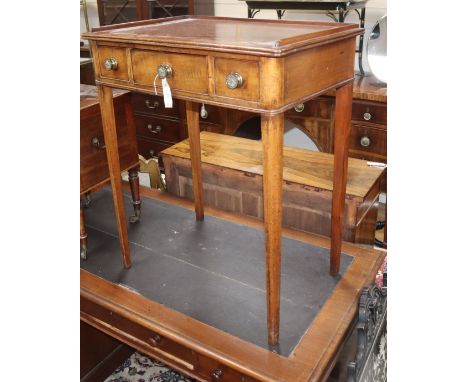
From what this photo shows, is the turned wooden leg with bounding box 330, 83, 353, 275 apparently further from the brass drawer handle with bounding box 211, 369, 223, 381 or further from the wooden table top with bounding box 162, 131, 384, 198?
the brass drawer handle with bounding box 211, 369, 223, 381

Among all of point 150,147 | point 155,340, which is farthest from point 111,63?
point 150,147

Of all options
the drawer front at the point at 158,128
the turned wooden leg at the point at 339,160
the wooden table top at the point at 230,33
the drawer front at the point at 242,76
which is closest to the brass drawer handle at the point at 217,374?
the turned wooden leg at the point at 339,160

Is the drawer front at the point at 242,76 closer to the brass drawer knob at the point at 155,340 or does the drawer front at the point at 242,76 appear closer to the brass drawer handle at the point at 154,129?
the brass drawer knob at the point at 155,340

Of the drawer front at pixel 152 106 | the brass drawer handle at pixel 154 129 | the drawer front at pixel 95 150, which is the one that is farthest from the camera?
the brass drawer handle at pixel 154 129

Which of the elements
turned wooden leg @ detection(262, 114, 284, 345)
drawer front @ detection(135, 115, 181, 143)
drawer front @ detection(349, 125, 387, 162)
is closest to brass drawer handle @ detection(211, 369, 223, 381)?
turned wooden leg @ detection(262, 114, 284, 345)

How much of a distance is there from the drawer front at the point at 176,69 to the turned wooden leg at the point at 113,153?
0.57ft

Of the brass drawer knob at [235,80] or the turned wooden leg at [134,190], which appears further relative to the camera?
the turned wooden leg at [134,190]

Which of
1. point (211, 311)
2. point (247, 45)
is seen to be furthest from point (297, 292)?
point (247, 45)

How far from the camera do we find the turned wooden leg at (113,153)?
1461 mm

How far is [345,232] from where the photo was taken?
1.80m

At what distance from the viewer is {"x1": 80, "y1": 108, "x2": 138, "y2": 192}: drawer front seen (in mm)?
1651

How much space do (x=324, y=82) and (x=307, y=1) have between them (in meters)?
1.35

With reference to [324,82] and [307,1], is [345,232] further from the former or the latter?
[307,1]

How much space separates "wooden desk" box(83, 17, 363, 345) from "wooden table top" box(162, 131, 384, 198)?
36 centimetres
